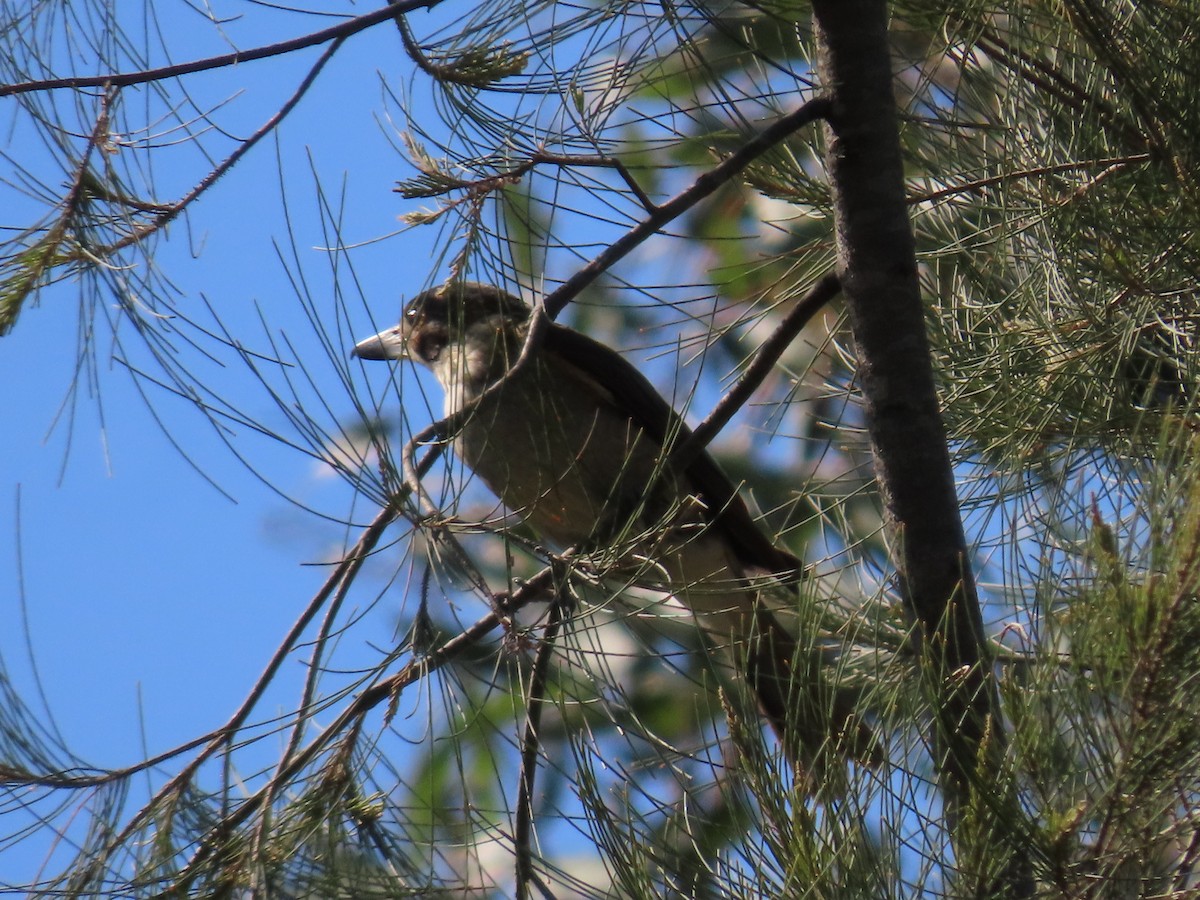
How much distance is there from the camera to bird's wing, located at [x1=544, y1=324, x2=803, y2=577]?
378 centimetres

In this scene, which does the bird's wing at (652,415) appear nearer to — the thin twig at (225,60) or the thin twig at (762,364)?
the thin twig at (762,364)

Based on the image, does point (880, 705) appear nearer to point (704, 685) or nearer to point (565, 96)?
point (704, 685)

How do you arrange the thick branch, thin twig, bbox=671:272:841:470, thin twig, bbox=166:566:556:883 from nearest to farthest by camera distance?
thin twig, bbox=166:566:556:883, the thick branch, thin twig, bbox=671:272:841:470

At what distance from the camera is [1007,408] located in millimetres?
2693

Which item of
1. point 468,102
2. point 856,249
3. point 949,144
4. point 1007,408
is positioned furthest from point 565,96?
point 1007,408

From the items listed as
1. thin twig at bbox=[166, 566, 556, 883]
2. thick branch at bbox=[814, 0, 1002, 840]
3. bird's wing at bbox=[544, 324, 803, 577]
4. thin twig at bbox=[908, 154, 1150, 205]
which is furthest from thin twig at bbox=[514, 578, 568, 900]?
bird's wing at bbox=[544, 324, 803, 577]

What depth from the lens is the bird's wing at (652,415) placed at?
149 inches

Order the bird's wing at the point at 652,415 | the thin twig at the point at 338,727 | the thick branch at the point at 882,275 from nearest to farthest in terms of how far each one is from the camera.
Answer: the thin twig at the point at 338,727, the thick branch at the point at 882,275, the bird's wing at the point at 652,415

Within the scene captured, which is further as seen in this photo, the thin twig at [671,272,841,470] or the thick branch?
the thin twig at [671,272,841,470]

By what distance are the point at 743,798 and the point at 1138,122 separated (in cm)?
142

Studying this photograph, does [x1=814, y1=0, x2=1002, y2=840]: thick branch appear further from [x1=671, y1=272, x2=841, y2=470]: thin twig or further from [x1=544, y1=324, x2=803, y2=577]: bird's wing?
[x1=544, y1=324, x2=803, y2=577]: bird's wing

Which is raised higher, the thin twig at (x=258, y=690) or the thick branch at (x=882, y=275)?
the thick branch at (x=882, y=275)

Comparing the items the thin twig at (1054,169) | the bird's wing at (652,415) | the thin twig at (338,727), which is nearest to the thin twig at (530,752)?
the thin twig at (338,727)

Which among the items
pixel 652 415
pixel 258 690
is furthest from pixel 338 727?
pixel 652 415
